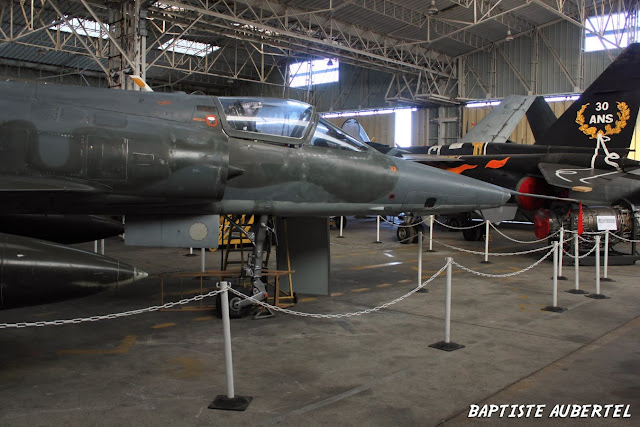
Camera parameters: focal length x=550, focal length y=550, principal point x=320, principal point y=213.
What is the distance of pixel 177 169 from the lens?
5988 mm

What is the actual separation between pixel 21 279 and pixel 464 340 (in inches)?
182

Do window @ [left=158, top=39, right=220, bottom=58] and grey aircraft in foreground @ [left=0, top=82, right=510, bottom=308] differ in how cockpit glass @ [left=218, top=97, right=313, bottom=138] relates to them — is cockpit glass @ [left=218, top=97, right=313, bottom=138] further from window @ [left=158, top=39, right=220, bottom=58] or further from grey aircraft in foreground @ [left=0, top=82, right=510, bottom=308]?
window @ [left=158, top=39, right=220, bottom=58]

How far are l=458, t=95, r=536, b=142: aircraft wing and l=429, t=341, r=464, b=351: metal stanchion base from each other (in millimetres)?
14545

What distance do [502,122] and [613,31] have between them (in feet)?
27.6

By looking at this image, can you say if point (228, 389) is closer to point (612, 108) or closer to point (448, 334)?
point (448, 334)

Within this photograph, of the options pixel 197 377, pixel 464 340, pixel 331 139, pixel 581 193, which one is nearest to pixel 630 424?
pixel 464 340

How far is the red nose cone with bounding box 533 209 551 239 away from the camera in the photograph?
13.0m

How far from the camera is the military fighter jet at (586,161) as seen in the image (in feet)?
42.9

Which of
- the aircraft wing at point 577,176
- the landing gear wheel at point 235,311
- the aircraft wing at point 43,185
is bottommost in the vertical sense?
the landing gear wheel at point 235,311

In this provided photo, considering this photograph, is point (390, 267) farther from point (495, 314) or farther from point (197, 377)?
point (197, 377)

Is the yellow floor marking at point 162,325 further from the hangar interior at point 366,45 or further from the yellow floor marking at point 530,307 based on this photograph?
the hangar interior at point 366,45

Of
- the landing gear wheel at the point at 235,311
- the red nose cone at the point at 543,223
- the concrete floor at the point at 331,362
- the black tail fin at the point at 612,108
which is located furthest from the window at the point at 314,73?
the landing gear wheel at the point at 235,311

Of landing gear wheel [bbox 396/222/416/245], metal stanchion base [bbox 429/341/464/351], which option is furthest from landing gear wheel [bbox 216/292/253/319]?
landing gear wheel [bbox 396/222/416/245]

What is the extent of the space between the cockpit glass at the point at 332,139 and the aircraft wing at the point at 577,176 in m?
7.49
